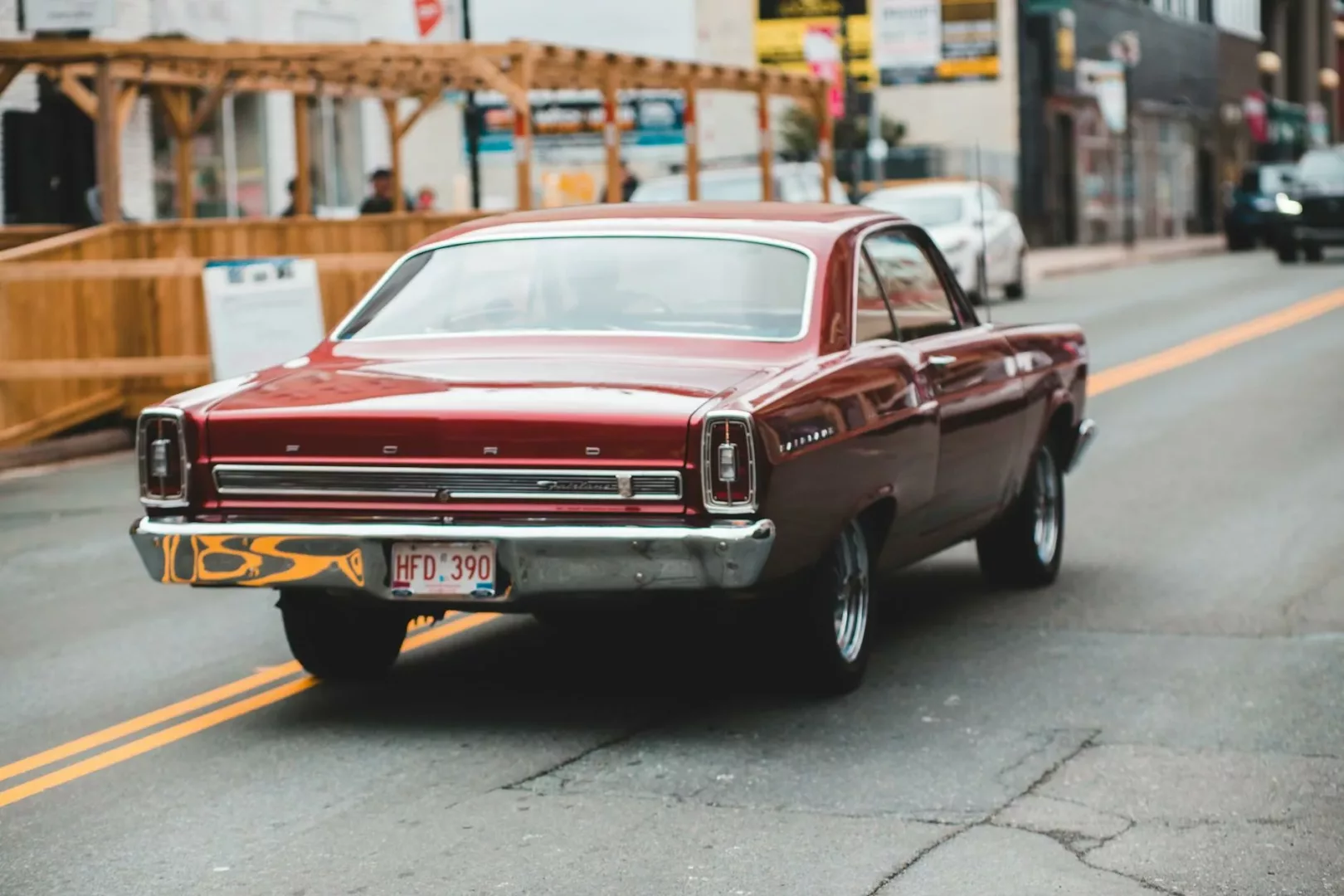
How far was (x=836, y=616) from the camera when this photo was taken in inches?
285

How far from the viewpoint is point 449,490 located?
6617 millimetres

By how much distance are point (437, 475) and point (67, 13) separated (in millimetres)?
12015

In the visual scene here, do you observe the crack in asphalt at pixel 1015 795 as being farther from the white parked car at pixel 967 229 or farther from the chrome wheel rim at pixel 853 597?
the white parked car at pixel 967 229

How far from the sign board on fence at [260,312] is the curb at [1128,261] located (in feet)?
78.6

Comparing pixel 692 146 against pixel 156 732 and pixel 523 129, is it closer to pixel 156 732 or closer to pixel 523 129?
pixel 523 129

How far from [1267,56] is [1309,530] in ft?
236

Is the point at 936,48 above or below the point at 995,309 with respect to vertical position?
above

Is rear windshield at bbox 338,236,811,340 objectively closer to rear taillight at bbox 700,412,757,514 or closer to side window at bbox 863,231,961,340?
side window at bbox 863,231,961,340

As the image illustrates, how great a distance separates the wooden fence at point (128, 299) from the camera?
1612 cm

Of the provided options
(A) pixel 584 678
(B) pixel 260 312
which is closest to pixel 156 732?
(A) pixel 584 678

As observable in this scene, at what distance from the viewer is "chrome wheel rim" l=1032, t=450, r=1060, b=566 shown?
373 inches

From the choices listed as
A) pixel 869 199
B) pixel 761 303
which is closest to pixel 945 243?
pixel 869 199

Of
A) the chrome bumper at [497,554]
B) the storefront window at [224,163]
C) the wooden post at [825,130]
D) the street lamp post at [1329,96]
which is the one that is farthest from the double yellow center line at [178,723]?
the street lamp post at [1329,96]

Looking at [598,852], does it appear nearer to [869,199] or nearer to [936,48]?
[869,199]
